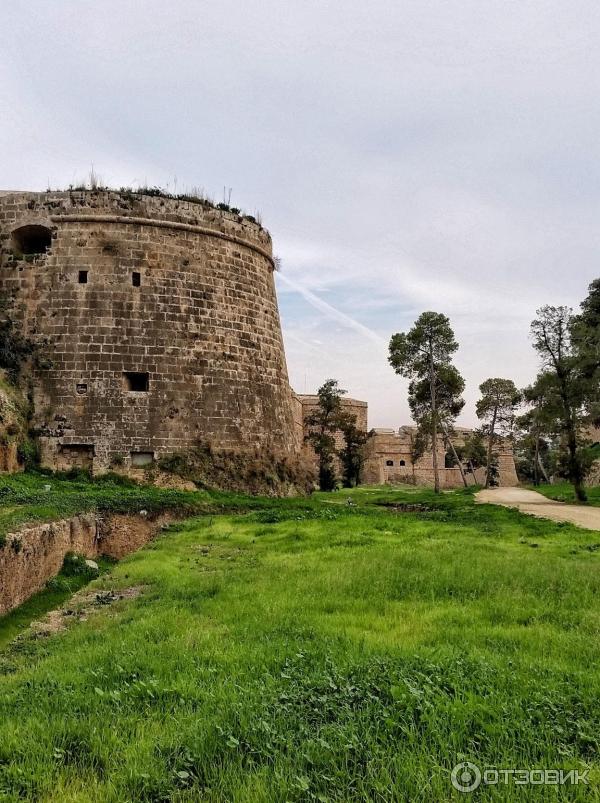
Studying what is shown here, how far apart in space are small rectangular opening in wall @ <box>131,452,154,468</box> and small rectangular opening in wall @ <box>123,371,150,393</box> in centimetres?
155

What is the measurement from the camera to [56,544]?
7.77 m

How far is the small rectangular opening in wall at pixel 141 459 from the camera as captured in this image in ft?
46.4

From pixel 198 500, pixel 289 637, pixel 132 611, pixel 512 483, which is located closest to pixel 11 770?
pixel 289 637

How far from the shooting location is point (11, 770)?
8.40ft

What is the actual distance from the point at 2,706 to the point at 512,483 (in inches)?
1693

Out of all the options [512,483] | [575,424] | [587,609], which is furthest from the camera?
[512,483]

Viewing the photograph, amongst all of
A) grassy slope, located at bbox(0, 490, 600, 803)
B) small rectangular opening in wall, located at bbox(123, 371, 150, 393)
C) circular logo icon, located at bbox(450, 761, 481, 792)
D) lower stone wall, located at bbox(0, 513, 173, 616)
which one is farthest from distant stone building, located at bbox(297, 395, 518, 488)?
circular logo icon, located at bbox(450, 761, 481, 792)

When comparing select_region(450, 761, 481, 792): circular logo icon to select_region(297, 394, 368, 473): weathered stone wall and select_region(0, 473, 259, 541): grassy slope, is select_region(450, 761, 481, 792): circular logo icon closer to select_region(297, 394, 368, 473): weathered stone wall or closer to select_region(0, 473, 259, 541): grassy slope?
select_region(0, 473, 259, 541): grassy slope

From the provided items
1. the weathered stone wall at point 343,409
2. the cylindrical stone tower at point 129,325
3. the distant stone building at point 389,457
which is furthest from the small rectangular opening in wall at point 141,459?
the distant stone building at point 389,457

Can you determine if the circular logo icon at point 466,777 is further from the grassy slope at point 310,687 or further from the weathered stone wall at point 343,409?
the weathered stone wall at point 343,409

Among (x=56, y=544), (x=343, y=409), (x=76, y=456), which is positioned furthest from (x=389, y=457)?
(x=56, y=544)

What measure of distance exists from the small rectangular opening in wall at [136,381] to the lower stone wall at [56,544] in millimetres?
4436

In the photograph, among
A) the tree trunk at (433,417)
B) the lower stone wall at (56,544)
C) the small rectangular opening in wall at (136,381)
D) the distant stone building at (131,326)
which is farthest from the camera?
the tree trunk at (433,417)

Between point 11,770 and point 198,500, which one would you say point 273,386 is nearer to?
point 198,500
